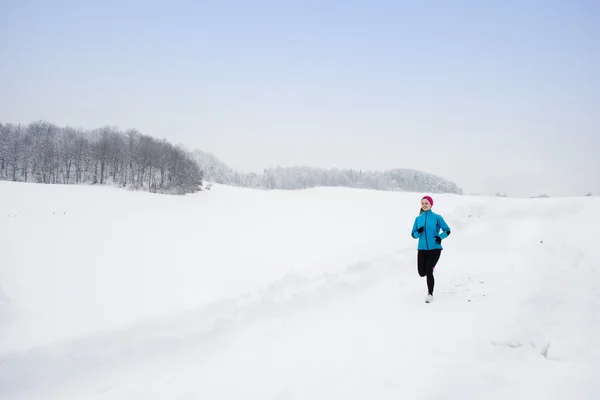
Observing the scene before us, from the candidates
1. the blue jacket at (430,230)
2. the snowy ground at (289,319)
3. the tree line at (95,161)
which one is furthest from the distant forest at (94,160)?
the blue jacket at (430,230)

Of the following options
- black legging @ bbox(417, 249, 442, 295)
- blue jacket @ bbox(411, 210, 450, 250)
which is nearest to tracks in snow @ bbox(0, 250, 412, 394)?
black legging @ bbox(417, 249, 442, 295)

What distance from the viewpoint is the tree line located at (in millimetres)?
47125

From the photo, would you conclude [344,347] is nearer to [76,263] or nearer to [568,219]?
[76,263]

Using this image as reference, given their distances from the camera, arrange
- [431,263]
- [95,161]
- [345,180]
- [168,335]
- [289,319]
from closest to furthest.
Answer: [168,335] → [289,319] → [431,263] → [95,161] → [345,180]

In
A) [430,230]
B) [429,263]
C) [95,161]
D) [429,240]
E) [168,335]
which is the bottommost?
[168,335]

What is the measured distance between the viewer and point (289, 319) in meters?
6.45

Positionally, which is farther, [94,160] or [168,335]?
[94,160]

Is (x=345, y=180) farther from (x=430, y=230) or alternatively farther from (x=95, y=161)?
(x=430, y=230)

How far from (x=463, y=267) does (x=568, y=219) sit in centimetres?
663

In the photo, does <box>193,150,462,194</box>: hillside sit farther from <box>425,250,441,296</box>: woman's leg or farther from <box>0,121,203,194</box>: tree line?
<box>425,250,441,296</box>: woman's leg

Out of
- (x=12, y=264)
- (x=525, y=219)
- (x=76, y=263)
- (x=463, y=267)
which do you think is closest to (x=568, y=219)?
(x=525, y=219)

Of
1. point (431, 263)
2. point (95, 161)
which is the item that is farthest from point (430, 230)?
point (95, 161)

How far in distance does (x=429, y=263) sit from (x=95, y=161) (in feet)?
193

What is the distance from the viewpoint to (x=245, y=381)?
4340mm
